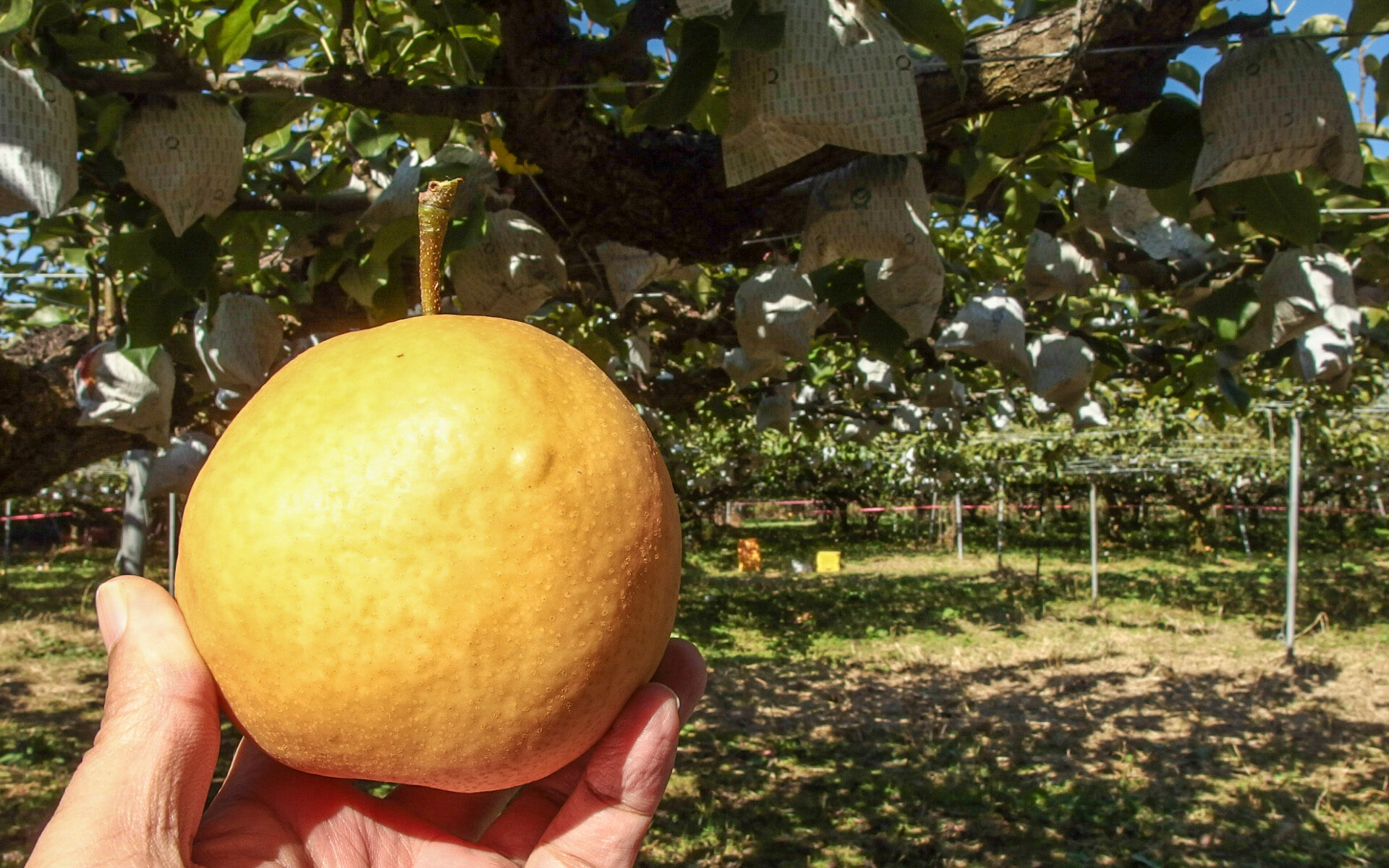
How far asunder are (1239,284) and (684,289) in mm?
2386

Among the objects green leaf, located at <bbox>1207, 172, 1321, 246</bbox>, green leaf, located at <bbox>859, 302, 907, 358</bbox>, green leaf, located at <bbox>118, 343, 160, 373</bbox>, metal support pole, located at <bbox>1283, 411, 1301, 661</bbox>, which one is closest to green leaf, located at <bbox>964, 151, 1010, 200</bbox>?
green leaf, located at <bbox>1207, 172, 1321, 246</bbox>

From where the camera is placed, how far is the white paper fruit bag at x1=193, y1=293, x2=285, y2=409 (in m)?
2.56

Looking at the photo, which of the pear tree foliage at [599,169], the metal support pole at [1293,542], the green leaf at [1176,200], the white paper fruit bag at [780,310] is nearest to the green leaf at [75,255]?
the pear tree foliage at [599,169]

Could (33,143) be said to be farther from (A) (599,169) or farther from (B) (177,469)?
(B) (177,469)

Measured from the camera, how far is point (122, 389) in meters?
2.63

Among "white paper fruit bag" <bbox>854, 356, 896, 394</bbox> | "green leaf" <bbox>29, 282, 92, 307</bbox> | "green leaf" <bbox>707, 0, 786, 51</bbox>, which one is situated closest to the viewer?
"green leaf" <bbox>707, 0, 786, 51</bbox>

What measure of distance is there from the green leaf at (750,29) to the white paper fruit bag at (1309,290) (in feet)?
6.87

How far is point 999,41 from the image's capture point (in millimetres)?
1821

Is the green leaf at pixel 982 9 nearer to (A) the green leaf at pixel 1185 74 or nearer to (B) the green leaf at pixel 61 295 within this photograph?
(A) the green leaf at pixel 1185 74

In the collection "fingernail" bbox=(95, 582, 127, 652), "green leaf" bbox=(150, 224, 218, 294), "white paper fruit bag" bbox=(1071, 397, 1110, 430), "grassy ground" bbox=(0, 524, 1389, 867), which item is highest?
"green leaf" bbox=(150, 224, 218, 294)

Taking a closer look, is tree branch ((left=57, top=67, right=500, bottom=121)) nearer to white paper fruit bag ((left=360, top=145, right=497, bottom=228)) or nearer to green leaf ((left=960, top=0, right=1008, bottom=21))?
white paper fruit bag ((left=360, top=145, right=497, bottom=228))

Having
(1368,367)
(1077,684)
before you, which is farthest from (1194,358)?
(1077,684)

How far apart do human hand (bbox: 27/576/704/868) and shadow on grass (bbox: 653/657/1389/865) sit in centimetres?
335

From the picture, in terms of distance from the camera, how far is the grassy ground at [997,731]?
4.49m
